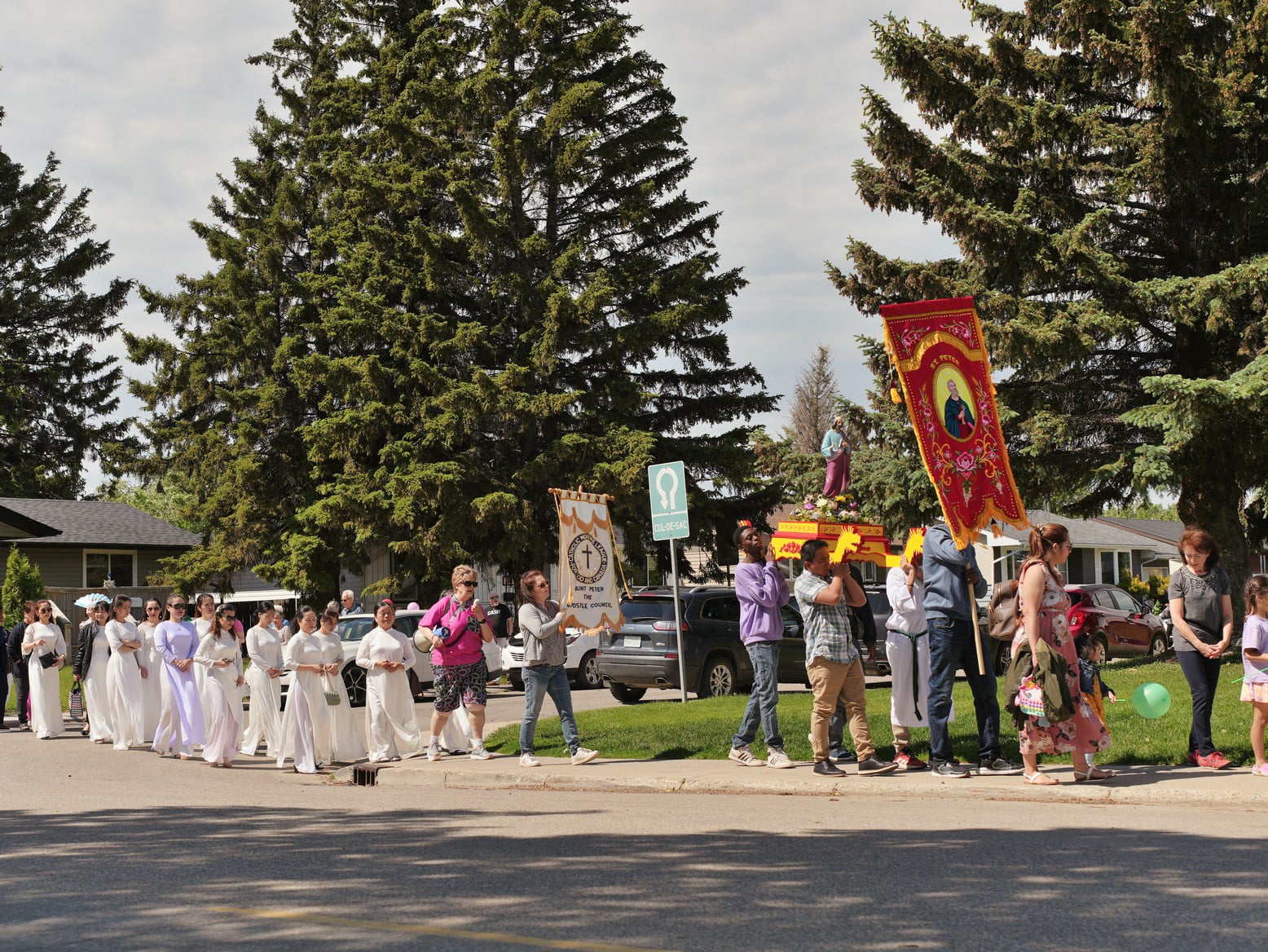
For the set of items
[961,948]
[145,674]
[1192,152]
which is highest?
[1192,152]

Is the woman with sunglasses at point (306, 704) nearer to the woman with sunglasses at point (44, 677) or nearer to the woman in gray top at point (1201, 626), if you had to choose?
the woman with sunglasses at point (44, 677)

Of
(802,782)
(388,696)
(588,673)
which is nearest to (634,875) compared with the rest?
(802,782)

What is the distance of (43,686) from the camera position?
18.4m

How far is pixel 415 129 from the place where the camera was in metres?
32.4

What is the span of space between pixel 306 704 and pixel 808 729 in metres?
5.39

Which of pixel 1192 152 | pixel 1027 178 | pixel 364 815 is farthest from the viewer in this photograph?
pixel 1027 178

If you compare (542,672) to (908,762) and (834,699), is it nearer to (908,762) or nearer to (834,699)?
(834,699)

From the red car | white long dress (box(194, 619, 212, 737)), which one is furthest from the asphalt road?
the red car

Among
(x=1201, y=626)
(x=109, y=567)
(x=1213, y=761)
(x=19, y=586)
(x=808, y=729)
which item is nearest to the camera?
(x=1213, y=761)

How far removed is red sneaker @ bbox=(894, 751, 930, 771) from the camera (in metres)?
10.9

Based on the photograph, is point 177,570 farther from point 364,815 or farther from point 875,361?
point 364,815

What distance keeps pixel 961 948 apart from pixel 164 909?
3.74 m

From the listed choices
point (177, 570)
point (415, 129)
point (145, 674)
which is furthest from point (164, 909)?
point (177, 570)

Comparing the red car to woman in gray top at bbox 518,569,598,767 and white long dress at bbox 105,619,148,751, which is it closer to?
woman in gray top at bbox 518,569,598,767
